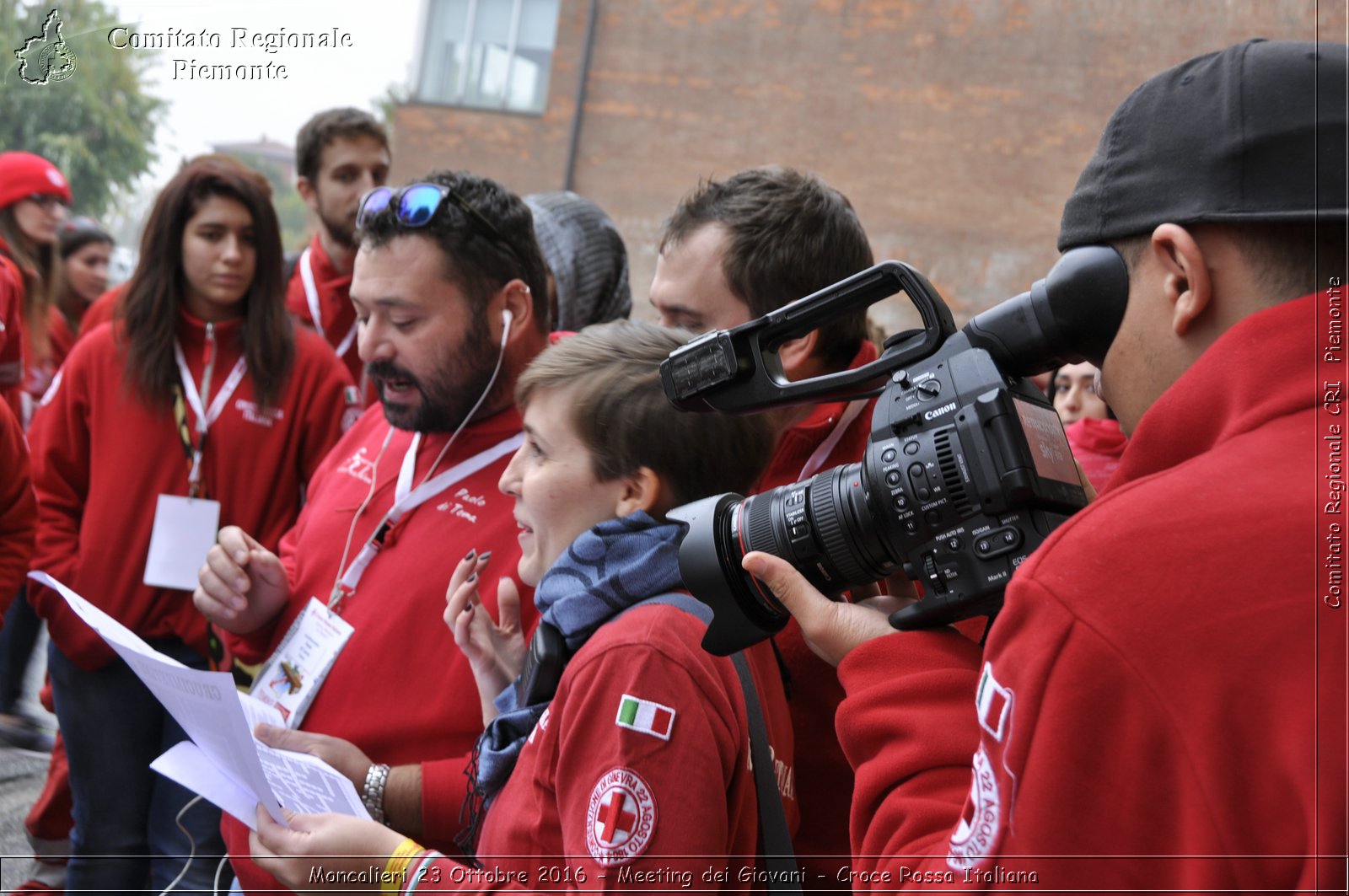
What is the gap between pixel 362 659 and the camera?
7.14 feet

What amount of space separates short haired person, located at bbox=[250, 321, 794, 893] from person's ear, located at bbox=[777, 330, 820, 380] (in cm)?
35

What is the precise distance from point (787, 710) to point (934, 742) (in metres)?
0.70

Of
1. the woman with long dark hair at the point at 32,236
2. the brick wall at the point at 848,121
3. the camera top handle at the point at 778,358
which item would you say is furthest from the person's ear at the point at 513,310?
the brick wall at the point at 848,121

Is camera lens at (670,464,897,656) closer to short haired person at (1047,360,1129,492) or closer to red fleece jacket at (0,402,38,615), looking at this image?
short haired person at (1047,360,1129,492)

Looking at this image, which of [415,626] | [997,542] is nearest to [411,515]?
[415,626]

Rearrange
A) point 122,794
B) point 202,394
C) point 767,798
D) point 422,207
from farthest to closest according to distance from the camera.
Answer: point 202,394, point 122,794, point 422,207, point 767,798

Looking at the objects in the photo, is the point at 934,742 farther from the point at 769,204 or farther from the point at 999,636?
the point at 769,204

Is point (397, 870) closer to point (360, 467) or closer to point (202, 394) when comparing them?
point (360, 467)

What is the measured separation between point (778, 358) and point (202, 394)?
234 centimetres

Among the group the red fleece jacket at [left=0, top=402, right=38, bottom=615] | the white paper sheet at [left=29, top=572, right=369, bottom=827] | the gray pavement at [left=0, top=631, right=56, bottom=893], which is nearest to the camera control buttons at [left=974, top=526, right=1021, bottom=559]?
the white paper sheet at [left=29, top=572, right=369, bottom=827]

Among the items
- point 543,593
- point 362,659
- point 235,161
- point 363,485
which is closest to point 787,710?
point 543,593

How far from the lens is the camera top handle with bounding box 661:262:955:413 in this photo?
1337mm

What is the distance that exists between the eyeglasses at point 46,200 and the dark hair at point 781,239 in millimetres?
4100

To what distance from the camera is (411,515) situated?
2.34 m
